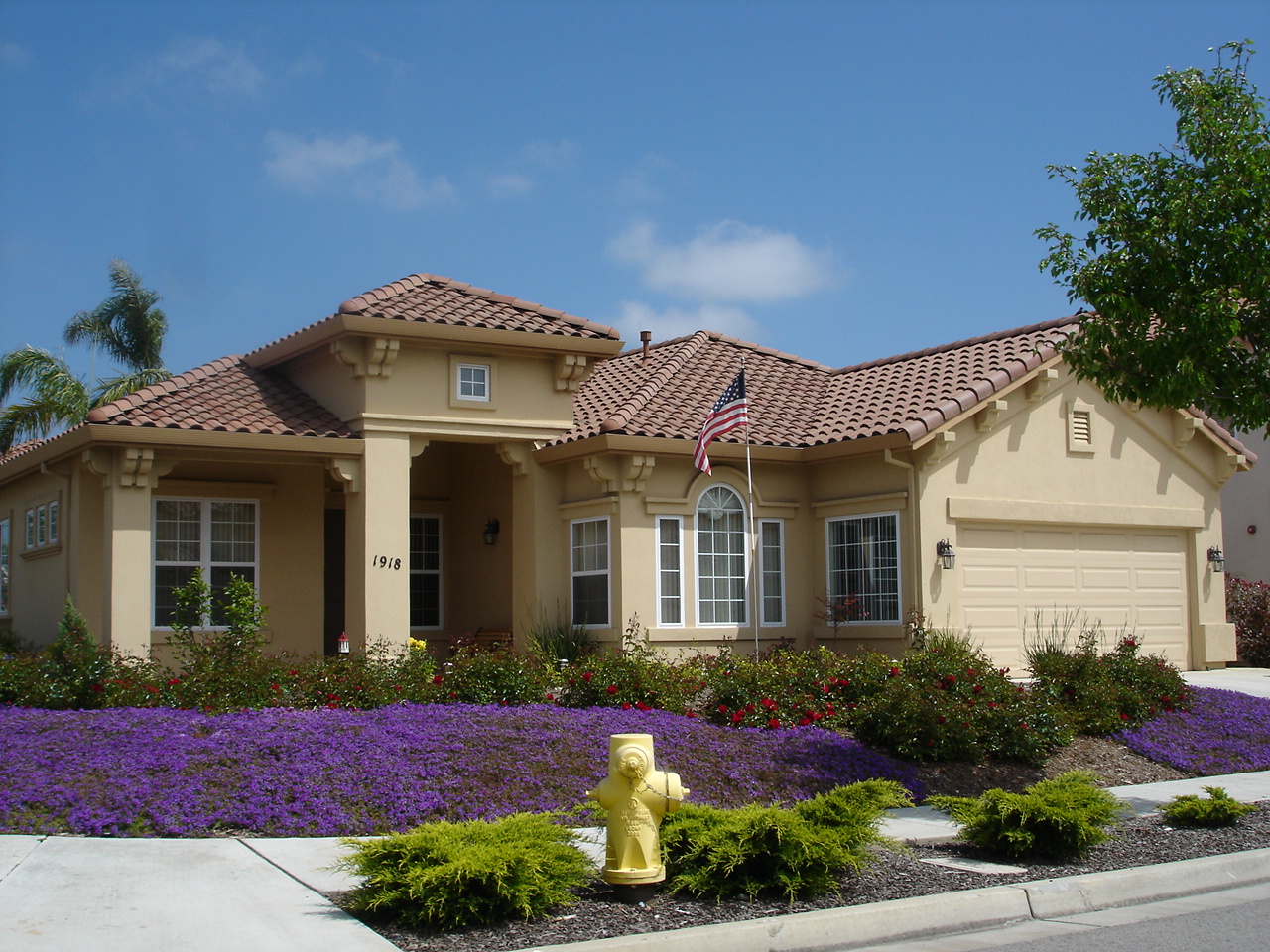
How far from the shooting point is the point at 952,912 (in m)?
7.01

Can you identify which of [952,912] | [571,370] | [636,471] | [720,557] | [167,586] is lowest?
[952,912]

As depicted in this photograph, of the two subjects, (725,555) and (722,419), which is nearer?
(722,419)

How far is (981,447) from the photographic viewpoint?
17.5 metres

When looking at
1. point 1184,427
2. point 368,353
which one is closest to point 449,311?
point 368,353

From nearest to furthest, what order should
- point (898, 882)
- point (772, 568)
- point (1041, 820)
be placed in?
point (898, 882) < point (1041, 820) < point (772, 568)

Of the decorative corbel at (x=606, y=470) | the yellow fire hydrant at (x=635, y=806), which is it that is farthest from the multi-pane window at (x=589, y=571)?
the yellow fire hydrant at (x=635, y=806)

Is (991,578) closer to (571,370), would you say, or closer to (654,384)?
(654,384)

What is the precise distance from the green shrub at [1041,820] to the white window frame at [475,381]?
981 cm

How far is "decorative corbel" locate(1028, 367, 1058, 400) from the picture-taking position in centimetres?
1786

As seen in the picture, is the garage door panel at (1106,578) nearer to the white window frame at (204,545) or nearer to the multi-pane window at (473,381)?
the multi-pane window at (473,381)

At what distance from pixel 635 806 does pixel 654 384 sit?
12.2 metres

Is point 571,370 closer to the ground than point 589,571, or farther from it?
farther from it

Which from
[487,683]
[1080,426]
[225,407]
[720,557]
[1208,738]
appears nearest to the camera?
[487,683]

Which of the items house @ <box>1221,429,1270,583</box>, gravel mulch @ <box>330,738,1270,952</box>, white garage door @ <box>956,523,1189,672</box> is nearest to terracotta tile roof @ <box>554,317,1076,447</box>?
white garage door @ <box>956,523,1189,672</box>
